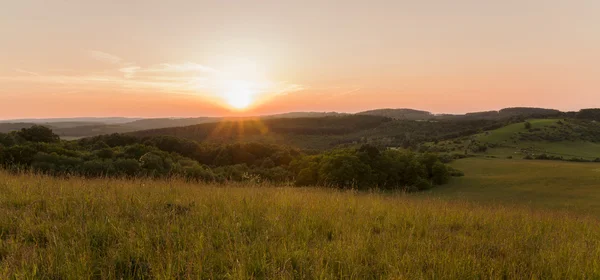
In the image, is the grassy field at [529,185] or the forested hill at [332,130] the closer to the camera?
the grassy field at [529,185]

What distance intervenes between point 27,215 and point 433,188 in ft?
160

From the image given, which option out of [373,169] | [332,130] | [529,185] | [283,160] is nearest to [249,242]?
[373,169]

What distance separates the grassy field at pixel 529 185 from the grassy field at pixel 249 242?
2376 centimetres

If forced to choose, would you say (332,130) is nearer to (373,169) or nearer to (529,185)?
(373,169)

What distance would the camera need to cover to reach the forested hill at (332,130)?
114 meters

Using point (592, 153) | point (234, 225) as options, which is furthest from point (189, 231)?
point (592, 153)

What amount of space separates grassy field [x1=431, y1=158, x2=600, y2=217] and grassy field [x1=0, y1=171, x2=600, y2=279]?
78.0 feet

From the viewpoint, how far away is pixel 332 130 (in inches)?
5556

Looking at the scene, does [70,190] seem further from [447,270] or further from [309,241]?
[447,270]

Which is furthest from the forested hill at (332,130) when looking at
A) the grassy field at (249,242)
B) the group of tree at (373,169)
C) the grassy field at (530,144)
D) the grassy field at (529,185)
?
the grassy field at (249,242)

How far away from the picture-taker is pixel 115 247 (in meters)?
4.34

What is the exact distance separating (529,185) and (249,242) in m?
46.3

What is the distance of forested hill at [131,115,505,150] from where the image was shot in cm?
11361

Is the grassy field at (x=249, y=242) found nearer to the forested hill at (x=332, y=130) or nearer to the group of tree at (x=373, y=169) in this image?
the group of tree at (x=373, y=169)
